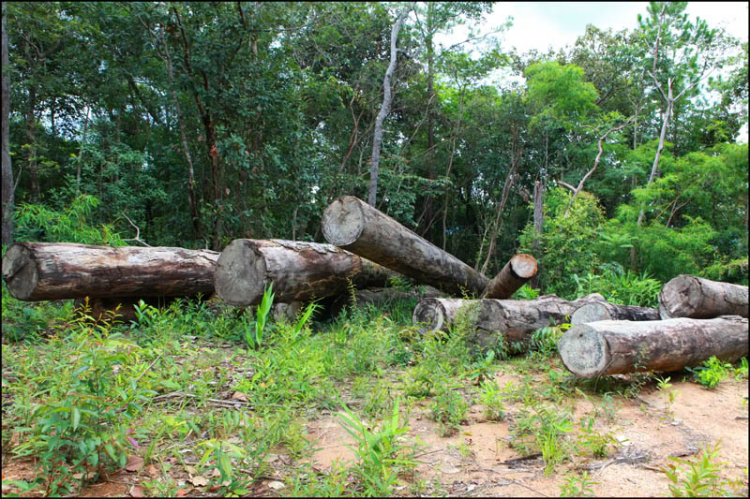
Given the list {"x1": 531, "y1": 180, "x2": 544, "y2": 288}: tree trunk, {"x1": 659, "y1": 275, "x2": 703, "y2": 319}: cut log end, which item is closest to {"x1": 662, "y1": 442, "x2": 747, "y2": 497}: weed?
{"x1": 659, "y1": 275, "x2": 703, "y2": 319}: cut log end

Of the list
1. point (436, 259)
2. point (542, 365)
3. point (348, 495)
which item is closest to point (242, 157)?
point (436, 259)

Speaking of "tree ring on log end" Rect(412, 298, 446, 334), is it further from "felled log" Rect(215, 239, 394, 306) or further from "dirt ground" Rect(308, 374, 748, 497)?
"dirt ground" Rect(308, 374, 748, 497)

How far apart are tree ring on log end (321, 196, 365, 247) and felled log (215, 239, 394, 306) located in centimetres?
36

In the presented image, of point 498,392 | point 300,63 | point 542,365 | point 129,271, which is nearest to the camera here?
point 498,392

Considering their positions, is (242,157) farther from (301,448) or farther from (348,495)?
(348,495)

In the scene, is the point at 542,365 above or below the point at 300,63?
below

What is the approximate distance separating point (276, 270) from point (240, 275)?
370mm

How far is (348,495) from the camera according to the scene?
1.90 m

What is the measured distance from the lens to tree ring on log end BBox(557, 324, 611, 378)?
321cm

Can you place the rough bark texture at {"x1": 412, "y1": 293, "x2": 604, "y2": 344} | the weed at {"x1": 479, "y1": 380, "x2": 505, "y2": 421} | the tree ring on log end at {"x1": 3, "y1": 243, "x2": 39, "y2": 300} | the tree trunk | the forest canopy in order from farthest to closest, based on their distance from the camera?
the tree trunk → the rough bark texture at {"x1": 412, "y1": 293, "x2": 604, "y2": 344} → the tree ring on log end at {"x1": 3, "y1": 243, "x2": 39, "y2": 300} → the forest canopy → the weed at {"x1": 479, "y1": 380, "x2": 505, "y2": 421}

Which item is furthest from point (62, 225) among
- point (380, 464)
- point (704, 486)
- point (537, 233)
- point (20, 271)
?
point (537, 233)

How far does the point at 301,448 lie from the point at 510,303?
3217 mm

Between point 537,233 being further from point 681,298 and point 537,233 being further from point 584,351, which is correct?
point 584,351

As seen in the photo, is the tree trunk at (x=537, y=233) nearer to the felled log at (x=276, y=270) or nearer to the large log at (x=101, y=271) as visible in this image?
the felled log at (x=276, y=270)
